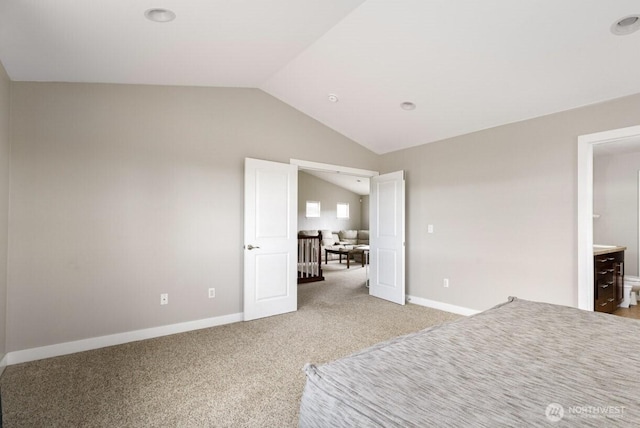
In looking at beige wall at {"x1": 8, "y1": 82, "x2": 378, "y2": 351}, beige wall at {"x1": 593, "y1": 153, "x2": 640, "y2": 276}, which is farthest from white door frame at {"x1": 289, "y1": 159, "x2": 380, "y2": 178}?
beige wall at {"x1": 593, "y1": 153, "x2": 640, "y2": 276}

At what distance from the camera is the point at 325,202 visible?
1088 centimetres

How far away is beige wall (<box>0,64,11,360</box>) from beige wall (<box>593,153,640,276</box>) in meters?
7.79

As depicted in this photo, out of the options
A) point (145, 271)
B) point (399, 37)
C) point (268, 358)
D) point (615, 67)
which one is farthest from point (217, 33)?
point (615, 67)

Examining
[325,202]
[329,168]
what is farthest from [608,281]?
[325,202]

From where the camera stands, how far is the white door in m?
3.80

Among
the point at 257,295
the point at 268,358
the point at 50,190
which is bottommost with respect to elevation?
the point at 268,358

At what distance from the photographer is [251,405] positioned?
203 cm

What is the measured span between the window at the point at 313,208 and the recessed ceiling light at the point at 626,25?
8587mm

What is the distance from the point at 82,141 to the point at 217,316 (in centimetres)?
228

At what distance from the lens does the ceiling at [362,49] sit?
7.04ft

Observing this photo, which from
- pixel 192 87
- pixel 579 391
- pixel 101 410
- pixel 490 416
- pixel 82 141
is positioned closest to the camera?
pixel 490 416

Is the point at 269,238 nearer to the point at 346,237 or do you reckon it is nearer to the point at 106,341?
the point at 106,341

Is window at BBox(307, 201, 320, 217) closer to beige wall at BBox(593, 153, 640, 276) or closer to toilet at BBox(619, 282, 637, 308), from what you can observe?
beige wall at BBox(593, 153, 640, 276)

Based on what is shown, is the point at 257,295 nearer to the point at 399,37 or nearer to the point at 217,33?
the point at 217,33
